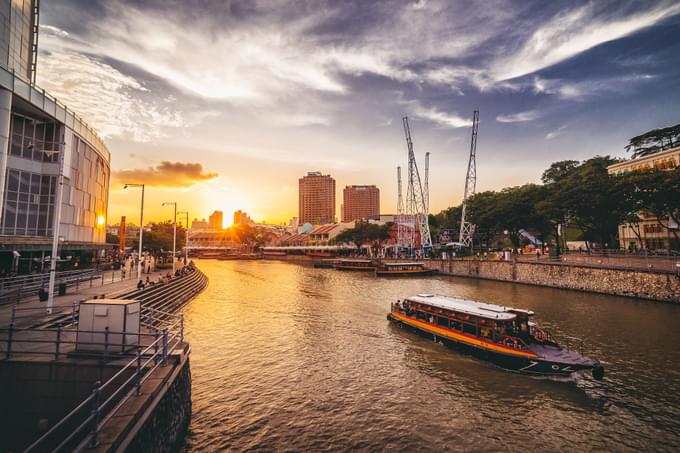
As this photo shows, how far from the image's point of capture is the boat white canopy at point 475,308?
777 inches

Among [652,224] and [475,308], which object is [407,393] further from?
[652,224]

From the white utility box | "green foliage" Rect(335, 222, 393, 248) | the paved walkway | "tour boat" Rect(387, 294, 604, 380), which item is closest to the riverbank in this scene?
"tour boat" Rect(387, 294, 604, 380)

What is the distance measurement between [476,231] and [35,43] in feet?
317

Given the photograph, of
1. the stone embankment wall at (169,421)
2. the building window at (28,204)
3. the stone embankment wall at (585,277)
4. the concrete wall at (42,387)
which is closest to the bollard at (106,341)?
the concrete wall at (42,387)

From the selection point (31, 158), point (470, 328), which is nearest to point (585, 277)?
point (470, 328)

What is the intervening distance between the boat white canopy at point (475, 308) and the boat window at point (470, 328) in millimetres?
792

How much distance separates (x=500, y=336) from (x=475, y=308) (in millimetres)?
3180

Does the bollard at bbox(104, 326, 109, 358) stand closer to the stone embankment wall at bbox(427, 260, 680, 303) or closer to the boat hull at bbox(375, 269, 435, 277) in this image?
the stone embankment wall at bbox(427, 260, 680, 303)

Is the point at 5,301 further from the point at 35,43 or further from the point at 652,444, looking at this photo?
the point at 35,43

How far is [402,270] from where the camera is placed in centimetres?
7169

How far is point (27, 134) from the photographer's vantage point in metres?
33.7

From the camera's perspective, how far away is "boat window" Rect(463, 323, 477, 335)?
21219mm

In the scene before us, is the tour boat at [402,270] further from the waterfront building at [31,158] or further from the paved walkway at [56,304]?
the waterfront building at [31,158]

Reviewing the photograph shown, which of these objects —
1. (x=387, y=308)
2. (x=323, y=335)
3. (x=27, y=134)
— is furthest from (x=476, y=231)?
(x=27, y=134)
